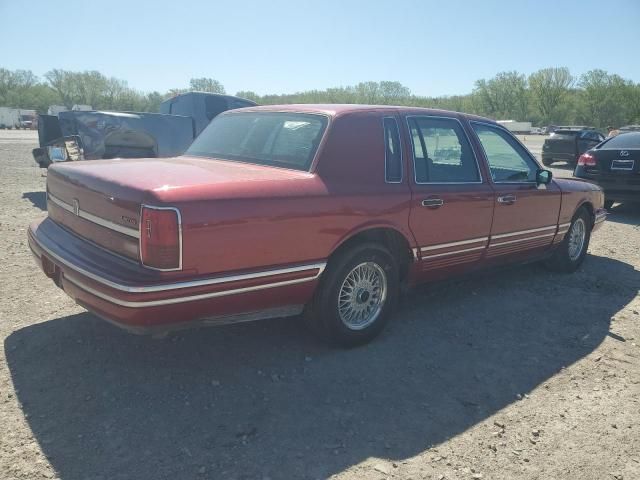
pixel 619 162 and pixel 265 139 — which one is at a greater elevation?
pixel 265 139

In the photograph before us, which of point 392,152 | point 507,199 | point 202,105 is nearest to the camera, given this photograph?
point 392,152

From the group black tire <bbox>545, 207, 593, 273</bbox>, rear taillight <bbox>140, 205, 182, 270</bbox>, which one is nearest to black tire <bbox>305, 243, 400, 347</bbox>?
rear taillight <bbox>140, 205, 182, 270</bbox>

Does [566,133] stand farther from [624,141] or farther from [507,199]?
[507,199]

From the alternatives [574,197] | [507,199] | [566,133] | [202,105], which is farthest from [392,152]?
[566,133]

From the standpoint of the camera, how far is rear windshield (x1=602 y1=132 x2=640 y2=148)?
9133 mm

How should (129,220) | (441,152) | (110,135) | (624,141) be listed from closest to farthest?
(129,220) → (441,152) → (110,135) → (624,141)

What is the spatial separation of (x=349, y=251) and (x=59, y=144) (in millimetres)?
7341

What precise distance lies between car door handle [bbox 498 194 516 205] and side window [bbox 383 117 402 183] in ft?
3.89

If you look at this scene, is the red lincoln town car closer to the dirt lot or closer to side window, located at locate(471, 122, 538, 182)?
side window, located at locate(471, 122, 538, 182)

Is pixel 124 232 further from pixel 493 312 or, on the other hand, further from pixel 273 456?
pixel 493 312

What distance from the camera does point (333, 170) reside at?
3314 mm

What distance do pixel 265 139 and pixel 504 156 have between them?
7.44ft

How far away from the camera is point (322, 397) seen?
2992 mm

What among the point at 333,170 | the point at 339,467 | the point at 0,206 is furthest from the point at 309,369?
the point at 0,206
